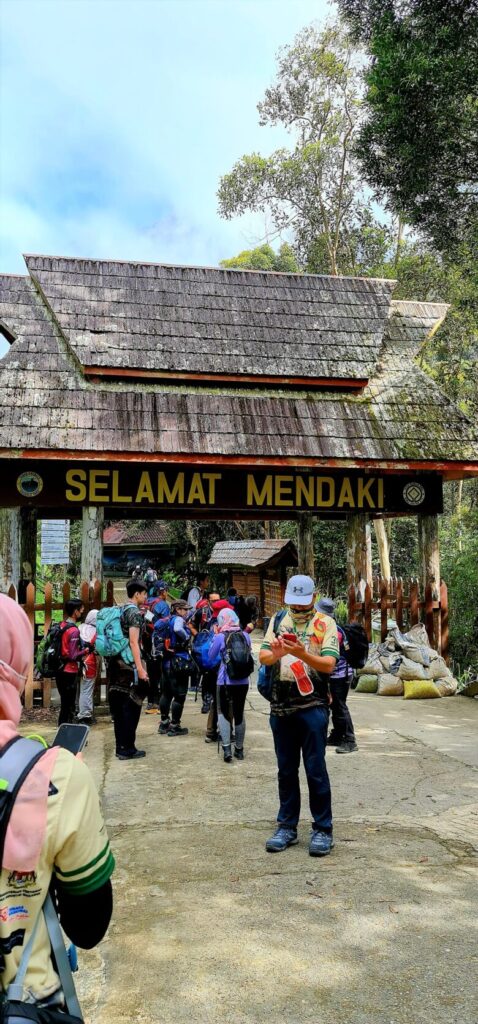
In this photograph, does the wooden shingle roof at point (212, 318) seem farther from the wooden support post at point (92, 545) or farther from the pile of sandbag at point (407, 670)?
the pile of sandbag at point (407, 670)

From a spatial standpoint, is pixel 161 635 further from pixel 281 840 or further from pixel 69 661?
pixel 281 840

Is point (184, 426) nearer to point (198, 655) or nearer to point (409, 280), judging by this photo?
point (198, 655)

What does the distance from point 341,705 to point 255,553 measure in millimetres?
14862

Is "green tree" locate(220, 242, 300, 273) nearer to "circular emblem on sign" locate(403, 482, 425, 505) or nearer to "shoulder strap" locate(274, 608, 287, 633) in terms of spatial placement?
"circular emblem on sign" locate(403, 482, 425, 505)

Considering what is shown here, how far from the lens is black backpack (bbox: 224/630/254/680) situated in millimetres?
7184

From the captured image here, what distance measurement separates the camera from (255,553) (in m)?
22.3

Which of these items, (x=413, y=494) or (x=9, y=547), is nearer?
(x=9, y=547)

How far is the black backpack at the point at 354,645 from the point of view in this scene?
23.6 feet

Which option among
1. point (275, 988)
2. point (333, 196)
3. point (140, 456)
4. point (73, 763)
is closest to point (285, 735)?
point (275, 988)

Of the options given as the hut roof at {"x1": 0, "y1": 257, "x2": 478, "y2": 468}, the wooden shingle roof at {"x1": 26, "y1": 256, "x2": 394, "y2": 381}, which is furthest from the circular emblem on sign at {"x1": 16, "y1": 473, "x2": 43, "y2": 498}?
the wooden shingle roof at {"x1": 26, "y1": 256, "x2": 394, "y2": 381}

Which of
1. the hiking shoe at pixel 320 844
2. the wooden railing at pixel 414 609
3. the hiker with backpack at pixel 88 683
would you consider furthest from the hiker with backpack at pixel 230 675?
the wooden railing at pixel 414 609

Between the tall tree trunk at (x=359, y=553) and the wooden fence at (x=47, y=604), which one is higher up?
the tall tree trunk at (x=359, y=553)

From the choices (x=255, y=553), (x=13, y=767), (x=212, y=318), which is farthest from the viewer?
(x=255, y=553)

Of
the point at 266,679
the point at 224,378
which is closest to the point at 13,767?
the point at 266,679
